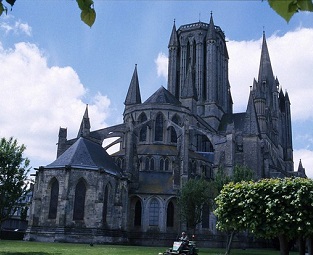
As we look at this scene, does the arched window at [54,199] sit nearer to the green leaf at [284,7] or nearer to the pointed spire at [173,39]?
the green leaf at [284,7]

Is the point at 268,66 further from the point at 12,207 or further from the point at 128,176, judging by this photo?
the point at 12,207

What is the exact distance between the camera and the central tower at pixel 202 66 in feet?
208

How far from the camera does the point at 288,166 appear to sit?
74.6m

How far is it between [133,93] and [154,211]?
21.2 metres

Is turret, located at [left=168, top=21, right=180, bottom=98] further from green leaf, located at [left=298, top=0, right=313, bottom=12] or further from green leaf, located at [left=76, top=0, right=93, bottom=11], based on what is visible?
green leaf, located at [left=298, top=0, right=313, bottom=12]

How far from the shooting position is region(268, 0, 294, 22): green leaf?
7.81ft

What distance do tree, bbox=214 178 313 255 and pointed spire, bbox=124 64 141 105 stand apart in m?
40.8

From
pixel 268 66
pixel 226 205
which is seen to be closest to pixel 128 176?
pixel 226 205

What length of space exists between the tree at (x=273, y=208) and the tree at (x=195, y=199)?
17309 millimetres

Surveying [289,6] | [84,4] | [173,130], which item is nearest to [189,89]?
[173,130]

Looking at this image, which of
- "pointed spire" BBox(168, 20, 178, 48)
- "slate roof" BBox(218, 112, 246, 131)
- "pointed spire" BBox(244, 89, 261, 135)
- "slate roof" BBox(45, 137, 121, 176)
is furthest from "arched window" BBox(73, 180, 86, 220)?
"pointed spire" BBox(168, 20, 178, 48)

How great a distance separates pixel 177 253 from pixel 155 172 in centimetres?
2620

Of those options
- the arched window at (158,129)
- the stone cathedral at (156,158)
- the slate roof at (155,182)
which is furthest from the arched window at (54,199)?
the arched window at (158,129)

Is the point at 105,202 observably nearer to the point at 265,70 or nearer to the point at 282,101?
the point at 265,70
